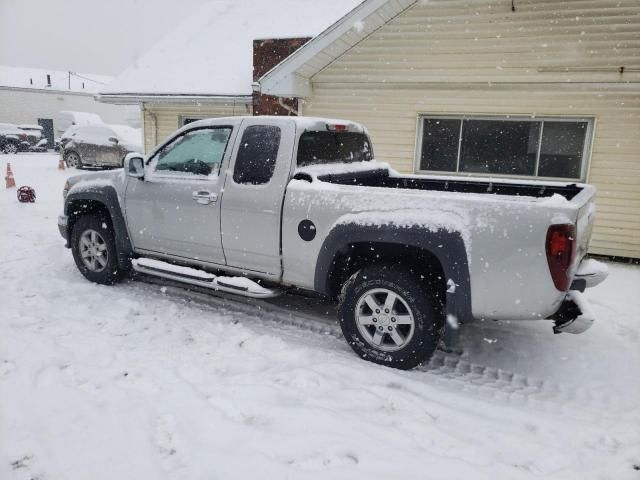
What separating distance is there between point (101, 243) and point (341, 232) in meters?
3.25

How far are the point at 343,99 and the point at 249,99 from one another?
11.7 ft

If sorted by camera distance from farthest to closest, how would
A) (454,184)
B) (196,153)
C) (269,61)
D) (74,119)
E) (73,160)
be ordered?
(74,119) < (73,160) < (269,61) < (454,184) < (196,153)

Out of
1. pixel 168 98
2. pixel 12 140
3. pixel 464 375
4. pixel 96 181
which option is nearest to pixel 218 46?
pixel 168 98

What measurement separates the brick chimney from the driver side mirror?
6.88 meters

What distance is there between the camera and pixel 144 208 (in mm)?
5004

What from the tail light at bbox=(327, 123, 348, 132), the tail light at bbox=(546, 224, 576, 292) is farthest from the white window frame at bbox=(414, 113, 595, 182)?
the tail light at bbox=(546, 224, 576, 292)

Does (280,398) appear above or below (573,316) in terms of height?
below

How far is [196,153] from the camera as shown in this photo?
15.8ft

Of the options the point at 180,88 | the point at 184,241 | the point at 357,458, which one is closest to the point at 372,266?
the point at 357,458

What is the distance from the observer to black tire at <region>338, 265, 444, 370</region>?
11.6 ft

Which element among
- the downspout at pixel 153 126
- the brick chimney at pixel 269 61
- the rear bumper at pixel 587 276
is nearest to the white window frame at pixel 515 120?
the brick chimney at pixel 269 61

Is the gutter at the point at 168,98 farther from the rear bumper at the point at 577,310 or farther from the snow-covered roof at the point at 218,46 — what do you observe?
the rear bumper at the point at 577,310

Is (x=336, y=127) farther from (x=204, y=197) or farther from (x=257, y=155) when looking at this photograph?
(x=204, y=197)

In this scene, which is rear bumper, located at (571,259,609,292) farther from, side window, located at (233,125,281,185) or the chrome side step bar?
side window, located at (233,125,281,185)
